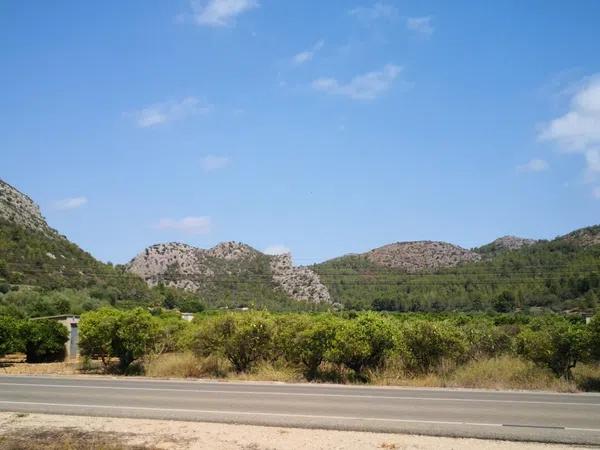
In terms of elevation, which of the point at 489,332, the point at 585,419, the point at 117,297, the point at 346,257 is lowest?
Result: the point at 585,419

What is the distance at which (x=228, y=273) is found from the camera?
89188 millimetres

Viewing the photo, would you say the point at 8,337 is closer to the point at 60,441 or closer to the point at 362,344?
the point at 362,344

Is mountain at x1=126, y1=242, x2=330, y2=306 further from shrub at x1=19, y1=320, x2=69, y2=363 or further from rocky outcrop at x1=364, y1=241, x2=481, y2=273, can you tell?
shrub at x1=19, y1=320, x2=69, y2=363

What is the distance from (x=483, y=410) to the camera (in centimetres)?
1237

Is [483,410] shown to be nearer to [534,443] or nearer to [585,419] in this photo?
[585,419]

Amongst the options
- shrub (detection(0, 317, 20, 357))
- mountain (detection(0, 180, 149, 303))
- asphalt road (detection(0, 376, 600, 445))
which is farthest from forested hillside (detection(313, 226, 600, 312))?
shrub (detection(0, 317, 20, 357))

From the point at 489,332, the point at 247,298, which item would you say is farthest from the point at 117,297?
the point at 489,332

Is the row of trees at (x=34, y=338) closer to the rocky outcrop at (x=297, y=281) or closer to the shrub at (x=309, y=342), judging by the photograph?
the shrub at (x=309, y=342)

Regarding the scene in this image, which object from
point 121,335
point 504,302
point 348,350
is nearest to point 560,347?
point 348,350

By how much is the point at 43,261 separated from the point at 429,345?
6222cm

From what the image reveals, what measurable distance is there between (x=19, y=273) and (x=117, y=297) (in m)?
11.8

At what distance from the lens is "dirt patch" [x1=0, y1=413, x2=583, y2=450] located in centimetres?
896

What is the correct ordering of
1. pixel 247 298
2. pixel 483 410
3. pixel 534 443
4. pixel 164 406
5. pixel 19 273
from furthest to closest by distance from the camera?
pixel 247 298, pixel 19 273, pixel 164 406, pixel 483 410, pixel 534 443

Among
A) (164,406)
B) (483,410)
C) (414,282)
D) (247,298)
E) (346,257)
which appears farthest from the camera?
(346,257)
